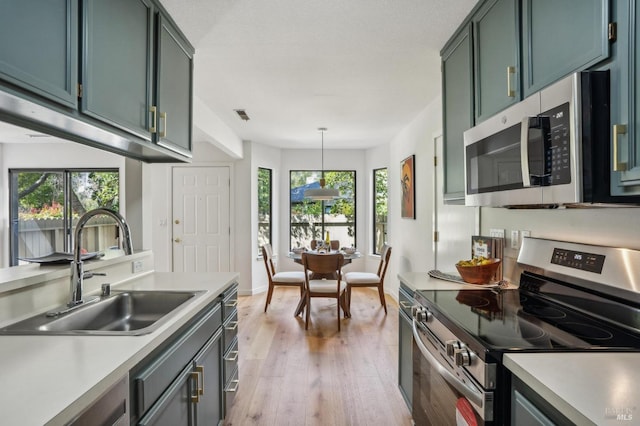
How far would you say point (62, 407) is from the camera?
750 millimetres

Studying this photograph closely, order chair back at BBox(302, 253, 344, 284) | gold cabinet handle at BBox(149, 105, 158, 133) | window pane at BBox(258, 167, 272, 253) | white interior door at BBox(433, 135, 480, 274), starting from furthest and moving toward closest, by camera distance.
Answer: window pane at BBox(258, 167, 272, 253)
chair back at BBox(302, 253, 344, 284)
white interior door at BBox(433, 135, 480, 274)
gold cabinet handle at BBox(149, 105, 158, 133)

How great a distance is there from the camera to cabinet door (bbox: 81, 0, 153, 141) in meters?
1.29

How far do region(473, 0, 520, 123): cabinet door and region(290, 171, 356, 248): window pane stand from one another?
453cm

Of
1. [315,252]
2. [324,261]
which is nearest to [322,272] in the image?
[324,261]

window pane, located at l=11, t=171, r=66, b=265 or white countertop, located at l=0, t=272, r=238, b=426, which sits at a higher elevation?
window pane, located at l=11, t=171, r=66, b=265

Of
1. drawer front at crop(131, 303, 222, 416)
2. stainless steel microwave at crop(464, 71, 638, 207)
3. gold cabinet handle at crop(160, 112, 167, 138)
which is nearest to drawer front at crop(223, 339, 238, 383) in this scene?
drawer front at crop(131, 303, 222, 416)

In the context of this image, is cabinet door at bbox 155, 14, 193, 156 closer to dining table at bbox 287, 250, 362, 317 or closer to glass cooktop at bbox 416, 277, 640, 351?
glass cooktop at bbox 416, 277, 640, 351

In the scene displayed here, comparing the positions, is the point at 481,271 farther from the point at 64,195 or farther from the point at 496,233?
the point at 64,195

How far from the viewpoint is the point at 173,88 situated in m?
2.10

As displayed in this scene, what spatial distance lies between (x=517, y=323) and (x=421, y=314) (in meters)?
0.45

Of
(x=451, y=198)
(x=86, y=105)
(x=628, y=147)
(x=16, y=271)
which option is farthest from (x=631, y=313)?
(x=16, y=271)

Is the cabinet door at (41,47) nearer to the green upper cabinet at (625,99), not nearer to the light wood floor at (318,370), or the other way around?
the green upper cabinet at (625,99)

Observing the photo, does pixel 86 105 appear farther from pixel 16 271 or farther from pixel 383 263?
pixel 383 263

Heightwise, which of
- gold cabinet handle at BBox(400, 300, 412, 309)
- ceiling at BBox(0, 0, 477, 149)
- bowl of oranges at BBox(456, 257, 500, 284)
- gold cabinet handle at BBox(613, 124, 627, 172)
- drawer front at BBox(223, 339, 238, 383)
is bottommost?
drawer front at BBox(223, 339, 238, 383)
